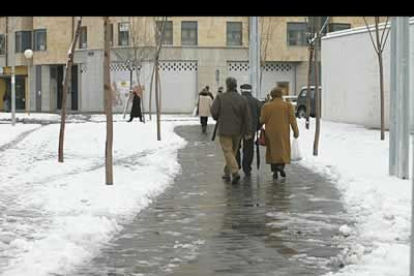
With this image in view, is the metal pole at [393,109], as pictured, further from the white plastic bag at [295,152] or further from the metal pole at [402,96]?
the white plastic bag at [295,152]

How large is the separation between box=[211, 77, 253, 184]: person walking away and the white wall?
45.4 feet

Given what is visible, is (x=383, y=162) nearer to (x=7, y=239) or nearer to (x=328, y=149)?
(x=328, y=149)

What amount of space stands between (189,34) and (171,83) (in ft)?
12.0

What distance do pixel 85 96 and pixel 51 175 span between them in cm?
4624

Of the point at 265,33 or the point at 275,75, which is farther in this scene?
the point at 275,75

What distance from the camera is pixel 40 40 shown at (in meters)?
63.6

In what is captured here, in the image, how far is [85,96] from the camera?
60.2 meters

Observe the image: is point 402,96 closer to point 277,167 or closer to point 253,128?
point 277,167

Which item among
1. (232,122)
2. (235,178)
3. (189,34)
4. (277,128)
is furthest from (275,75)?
(232,122)

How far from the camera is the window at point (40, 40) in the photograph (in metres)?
63.3

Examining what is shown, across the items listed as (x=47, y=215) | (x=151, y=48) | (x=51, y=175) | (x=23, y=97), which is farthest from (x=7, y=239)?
(x=23, y=97)

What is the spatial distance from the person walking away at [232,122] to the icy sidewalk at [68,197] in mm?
1173

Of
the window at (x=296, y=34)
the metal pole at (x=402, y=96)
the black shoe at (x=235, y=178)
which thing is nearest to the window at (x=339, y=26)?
the window at (x=296, y=34)

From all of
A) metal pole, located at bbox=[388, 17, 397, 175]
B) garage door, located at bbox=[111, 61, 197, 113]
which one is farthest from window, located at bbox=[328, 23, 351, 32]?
metal pole, located at bbox=[388, 17, 397, 175]
